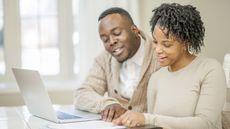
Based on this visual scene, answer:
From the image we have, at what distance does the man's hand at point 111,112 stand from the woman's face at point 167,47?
0.24 metres

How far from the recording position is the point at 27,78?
4.80 feet

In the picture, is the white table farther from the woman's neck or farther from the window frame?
the window frame

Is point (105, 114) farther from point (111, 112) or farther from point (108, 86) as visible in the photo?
point (108, 86)

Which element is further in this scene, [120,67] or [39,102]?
[120,67]

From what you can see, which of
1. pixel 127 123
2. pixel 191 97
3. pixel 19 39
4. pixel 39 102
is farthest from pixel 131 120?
pixel 19 39

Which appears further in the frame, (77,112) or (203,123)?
(77,112)

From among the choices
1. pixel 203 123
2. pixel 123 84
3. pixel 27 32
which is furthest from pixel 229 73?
pixel 27 32

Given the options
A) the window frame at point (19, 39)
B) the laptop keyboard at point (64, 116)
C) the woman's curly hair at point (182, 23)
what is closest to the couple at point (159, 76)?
the woman's curly hair at point (182, 23)

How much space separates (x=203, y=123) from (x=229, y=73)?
0.98 metres

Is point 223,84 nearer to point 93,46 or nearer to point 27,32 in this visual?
point 93,46

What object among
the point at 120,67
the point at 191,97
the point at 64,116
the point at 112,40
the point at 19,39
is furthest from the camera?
the point at 19,39

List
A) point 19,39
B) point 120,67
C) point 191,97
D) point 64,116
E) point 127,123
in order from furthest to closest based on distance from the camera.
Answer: point 19,39 < point 120,67 < point 64,116 < point 191,97 < point 127,123

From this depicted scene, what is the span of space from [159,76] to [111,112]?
0.26m

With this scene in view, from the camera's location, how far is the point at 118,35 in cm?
170
